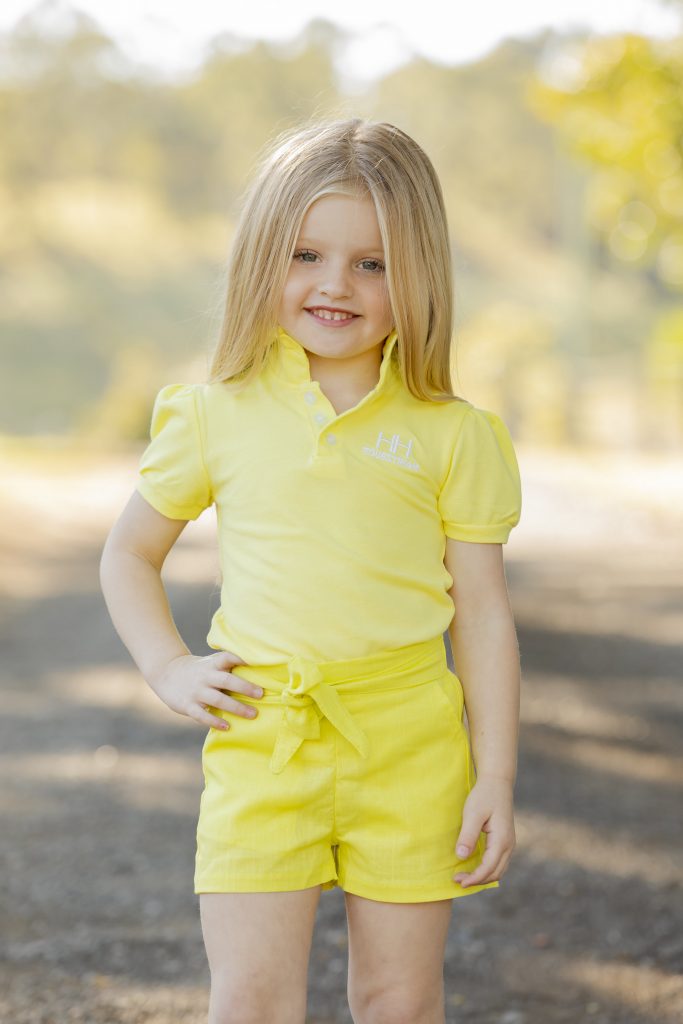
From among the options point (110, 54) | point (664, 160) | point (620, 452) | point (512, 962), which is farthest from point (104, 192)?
point (512, 962)

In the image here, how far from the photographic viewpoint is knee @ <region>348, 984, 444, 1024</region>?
6.16ft

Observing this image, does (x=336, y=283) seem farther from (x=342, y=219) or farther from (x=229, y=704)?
(x=229, y=704)

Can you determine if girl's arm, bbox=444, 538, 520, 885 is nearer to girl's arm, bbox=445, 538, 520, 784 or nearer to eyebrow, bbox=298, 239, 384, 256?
girl's arm, bbox=445, 538, 520, 784

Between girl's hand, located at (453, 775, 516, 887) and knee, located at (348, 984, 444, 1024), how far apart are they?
157 mm

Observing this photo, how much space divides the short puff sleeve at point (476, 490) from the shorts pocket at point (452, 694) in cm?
19

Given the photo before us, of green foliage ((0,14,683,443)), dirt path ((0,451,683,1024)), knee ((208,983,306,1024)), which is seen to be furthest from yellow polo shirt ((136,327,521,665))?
green foliage ((0,14,683,443))

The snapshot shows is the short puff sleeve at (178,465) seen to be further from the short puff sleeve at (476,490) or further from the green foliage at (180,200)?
the green foliage at (180,200)

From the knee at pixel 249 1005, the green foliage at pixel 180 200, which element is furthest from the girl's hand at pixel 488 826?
the green foliage at pixel 180 200

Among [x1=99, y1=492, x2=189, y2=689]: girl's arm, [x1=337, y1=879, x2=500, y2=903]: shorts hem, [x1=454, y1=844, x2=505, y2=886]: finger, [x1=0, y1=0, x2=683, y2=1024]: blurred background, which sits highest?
[x1=99, y1=492, x2=189, y2=689]: girl's arm

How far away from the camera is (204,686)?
1859 mm

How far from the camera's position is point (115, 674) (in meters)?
5.80

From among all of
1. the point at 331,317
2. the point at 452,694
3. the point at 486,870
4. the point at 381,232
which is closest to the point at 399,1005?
the point at 486,870

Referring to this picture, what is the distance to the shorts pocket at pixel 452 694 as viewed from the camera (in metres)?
1.91

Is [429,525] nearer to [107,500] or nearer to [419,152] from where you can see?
[419,152]
